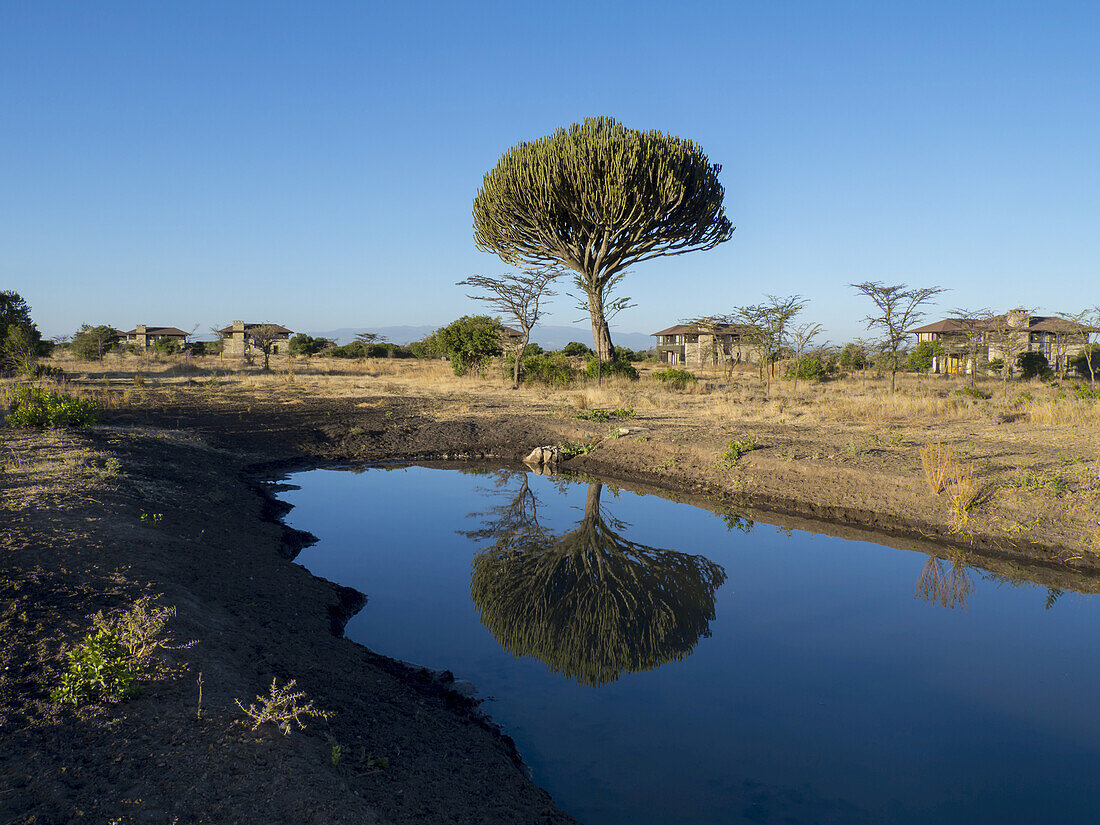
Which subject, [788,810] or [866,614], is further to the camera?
[866,614]

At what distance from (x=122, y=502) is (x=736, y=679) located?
7986mm

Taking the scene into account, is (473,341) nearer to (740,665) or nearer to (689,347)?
(740,665)

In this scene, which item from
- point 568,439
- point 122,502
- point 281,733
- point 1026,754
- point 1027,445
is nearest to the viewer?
point 281,733

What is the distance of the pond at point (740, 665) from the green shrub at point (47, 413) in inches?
223

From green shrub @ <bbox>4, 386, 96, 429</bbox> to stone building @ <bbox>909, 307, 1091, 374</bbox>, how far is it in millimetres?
30810

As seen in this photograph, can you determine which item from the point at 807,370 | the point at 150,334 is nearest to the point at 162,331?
the point at 150,334

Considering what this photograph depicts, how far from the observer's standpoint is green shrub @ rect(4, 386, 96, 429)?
1194cm

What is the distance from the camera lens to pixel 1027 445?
13.0 meters

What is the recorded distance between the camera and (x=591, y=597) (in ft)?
25.8

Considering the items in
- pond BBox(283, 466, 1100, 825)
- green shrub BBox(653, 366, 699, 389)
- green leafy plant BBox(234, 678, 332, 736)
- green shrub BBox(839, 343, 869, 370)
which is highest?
green shrub BBox(839, 343, 869, 370)

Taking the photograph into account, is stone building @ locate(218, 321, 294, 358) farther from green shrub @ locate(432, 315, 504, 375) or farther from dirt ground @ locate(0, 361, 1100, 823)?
dirt ground @ locate(0, 361, 1100, 823)

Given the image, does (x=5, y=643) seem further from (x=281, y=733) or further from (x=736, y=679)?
(x=736, y=679)

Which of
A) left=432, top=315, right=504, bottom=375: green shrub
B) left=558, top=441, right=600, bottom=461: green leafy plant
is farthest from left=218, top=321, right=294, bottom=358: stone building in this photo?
left=558, top=441, right=600, bottom=461: green leafy plant

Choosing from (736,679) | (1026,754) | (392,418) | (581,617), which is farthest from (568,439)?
(1026,754)
